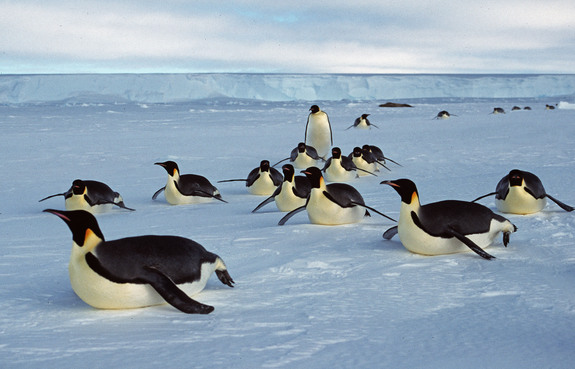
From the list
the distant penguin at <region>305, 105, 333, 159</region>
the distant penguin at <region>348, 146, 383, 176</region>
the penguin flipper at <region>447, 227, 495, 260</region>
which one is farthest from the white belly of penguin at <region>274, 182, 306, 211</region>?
the distant penguin at <region>305, 105, 333, 159</region>

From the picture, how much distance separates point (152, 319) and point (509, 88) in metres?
56.9

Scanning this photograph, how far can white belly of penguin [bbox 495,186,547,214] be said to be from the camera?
182 inches

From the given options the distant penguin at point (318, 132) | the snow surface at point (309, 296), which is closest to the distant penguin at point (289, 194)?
the snow surface at point (309, 296)

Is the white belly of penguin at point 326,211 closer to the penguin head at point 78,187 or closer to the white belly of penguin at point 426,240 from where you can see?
the white belly of penguin at point 426,240

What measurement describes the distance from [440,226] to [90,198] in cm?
339

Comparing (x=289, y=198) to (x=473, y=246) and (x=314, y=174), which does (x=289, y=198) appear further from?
(x=473, y=246)

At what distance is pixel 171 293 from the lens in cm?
269

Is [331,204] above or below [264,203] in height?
above

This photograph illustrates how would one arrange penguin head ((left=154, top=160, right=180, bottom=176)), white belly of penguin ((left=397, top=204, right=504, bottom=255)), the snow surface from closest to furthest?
the snow surface → white belly of penguin ((left=397, top=204, right=504, bottom=255)) → penguin head ((left=154, top=160, right=180, bottom=176))

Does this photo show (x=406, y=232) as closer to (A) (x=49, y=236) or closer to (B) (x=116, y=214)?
(A) (x=49, y=236)

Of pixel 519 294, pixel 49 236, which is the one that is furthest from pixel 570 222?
pixel 49 236

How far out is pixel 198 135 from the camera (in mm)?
13984

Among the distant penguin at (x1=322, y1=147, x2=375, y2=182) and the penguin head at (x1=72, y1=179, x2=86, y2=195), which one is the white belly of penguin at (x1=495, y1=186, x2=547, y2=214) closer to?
the distant penguin at (x1=322, y1=147, x2=375, y2=182)

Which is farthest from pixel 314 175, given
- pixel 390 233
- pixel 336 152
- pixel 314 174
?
pixel 336 152
